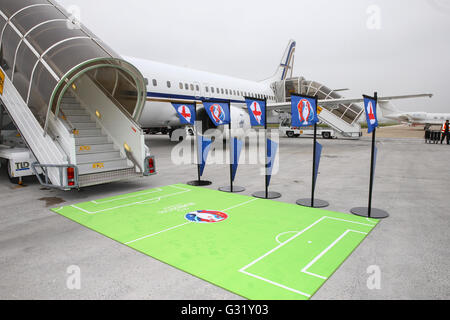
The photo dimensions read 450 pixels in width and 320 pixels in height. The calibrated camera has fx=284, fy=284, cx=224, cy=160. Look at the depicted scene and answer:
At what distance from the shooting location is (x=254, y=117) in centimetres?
689

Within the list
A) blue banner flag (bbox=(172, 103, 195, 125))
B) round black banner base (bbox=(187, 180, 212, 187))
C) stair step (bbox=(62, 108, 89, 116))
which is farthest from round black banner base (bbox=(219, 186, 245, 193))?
stair step (bbox=(62, 108, 89, 116))

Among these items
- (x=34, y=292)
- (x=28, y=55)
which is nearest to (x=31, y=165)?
(x=28, y=55)

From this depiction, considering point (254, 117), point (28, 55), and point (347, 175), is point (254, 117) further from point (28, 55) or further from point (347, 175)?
point (28, 55)

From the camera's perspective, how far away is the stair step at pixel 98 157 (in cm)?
758

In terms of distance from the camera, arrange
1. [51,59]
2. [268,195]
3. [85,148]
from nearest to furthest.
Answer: [51,59]
[268,195]
[85,148]

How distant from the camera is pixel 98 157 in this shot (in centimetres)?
789

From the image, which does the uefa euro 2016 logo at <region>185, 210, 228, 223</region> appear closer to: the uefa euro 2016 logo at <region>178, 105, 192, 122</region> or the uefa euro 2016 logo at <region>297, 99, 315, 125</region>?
the uefa euro 2016 logo at <region>297, 99, 315, 125</region>

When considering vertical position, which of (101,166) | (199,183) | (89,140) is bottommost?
(199,183)

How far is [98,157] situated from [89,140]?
0.71 m

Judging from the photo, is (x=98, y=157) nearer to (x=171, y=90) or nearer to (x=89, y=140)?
(x=89, y=140)

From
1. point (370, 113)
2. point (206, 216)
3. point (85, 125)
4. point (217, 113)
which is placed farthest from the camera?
point (85, 125)

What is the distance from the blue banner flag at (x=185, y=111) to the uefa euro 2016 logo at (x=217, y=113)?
1.26 m

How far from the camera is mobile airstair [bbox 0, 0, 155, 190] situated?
6418mm

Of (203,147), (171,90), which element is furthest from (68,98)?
(171,90)
